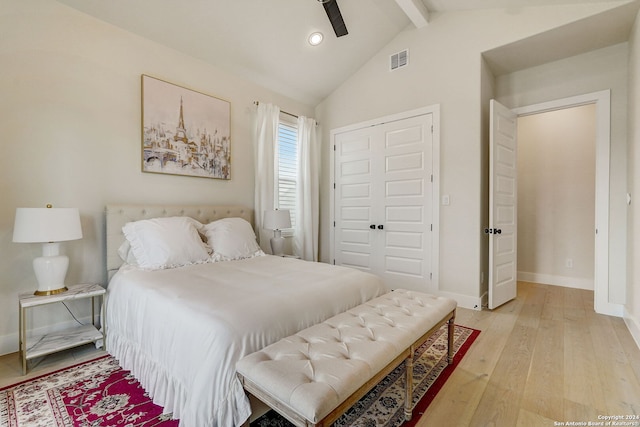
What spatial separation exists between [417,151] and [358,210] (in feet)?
3.83

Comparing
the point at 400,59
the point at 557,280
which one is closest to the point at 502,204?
the point at 557,280

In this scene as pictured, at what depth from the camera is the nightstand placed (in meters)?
1.91

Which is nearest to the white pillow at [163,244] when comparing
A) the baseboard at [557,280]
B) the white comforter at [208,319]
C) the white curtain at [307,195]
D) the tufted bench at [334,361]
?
the white comforter at [208,319]

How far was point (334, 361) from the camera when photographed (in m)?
1.23

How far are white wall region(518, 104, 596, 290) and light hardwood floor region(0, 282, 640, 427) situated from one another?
1.44 meters

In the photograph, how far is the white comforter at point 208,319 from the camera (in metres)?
1.28

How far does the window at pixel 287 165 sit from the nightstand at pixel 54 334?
237cm

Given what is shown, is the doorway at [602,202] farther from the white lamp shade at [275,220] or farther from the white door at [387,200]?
the white lamp shade at [275,220]

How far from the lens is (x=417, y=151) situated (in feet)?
12.0

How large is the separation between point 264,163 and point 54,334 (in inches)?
103

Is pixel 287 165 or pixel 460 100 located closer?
pixel 460 100

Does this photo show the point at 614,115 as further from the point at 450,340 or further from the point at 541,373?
the point at 450,340

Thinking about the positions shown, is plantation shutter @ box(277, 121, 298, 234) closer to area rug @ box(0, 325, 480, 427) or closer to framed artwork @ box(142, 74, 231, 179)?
framed artwork @ box(142, 74, 231, 179)

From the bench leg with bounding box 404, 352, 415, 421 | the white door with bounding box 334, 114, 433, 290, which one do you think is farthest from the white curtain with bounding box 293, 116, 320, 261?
the bench leg with bounding box 404, 352, 415, 421
